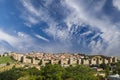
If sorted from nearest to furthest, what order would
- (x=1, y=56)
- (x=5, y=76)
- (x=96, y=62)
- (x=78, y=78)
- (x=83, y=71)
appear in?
(x=78, y=78) → (x=83, y=71) → (x=5, y=76) → (x=96, y=62) → (x=1, y=56)

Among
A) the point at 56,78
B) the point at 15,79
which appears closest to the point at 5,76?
the point at 15,79

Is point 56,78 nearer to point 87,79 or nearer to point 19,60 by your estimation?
point 87,79

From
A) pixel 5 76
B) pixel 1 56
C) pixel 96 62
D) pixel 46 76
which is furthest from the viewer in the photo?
pixel 1 56

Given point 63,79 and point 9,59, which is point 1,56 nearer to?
point 9,59

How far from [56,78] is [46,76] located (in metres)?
2.51

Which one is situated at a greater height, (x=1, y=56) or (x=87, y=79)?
(x=1, y=56)

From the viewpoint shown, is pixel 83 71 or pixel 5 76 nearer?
pixel 83 71

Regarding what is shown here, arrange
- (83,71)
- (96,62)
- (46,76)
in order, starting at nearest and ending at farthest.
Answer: (46,76), (83,71), (96,62)

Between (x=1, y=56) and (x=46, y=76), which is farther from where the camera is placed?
(x=1, y=56)

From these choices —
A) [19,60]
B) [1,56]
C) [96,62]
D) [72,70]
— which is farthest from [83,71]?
[1,56]

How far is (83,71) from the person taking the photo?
137ft

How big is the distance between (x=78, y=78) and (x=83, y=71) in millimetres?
6658

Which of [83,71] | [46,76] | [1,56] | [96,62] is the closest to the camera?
[46,76]

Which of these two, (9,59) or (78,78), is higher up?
(9,59)
